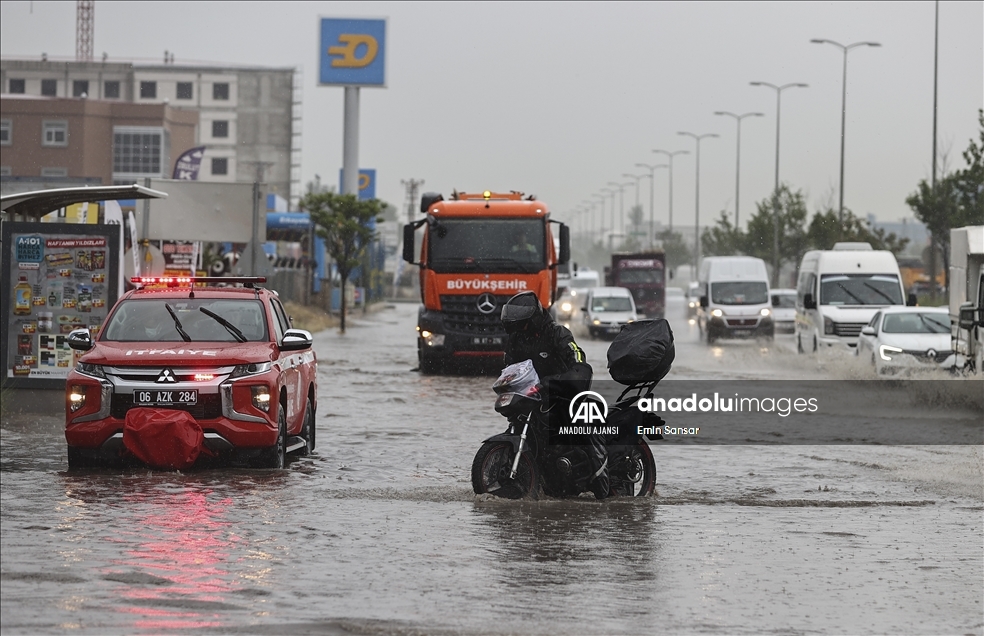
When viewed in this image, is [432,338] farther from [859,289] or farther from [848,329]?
[859,289]

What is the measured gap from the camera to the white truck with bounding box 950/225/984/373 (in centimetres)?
2166

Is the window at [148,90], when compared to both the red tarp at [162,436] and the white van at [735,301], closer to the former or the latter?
the white van at [735,301]

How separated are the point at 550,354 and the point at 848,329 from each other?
73.2 ft

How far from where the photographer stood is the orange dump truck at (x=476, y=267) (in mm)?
27062

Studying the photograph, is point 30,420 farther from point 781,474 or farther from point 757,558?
point 757,558

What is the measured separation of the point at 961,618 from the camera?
24.4 feet

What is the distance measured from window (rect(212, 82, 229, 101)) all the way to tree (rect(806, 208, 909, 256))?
6064 centimetres

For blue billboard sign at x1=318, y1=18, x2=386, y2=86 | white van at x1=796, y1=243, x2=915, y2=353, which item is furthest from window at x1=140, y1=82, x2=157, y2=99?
white van at x1=796, y1=243, x2=915, y2=353

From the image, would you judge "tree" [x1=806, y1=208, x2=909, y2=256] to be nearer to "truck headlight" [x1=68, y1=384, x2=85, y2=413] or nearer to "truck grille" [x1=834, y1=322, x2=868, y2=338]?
"truck grille" [x1=834, y1=322, x2=868, y2=338]

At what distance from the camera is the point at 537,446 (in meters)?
11.1

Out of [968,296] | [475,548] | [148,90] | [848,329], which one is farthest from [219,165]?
[475,548]

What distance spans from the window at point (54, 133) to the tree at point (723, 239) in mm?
41542

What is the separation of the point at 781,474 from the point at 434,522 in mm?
4819

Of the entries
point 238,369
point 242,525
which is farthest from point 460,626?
point 238,369
